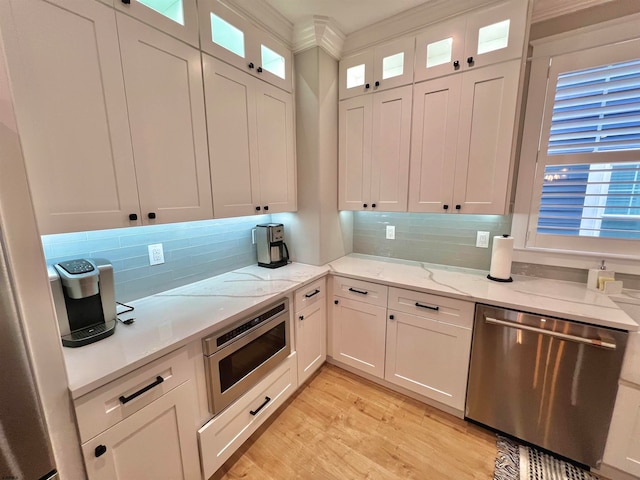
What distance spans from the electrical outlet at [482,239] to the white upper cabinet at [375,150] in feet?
2.05

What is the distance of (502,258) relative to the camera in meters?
1.86

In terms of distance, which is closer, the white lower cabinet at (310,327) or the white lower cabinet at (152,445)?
the white lower cabinet at (152,445)

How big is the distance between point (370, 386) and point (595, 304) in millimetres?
1580

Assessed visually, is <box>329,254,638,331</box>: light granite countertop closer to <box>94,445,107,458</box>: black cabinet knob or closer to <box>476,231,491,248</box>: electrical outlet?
<box>476,231,491,248</box>: electrical outlet

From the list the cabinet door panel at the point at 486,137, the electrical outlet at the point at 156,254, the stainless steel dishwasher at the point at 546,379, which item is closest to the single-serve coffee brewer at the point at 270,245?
Answer: the electrical outlet at the point at 156,254

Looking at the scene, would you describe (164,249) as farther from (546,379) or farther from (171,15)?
(546,379)

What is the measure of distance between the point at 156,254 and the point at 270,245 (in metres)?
0.83

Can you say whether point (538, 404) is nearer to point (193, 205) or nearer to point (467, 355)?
point (467, 355)

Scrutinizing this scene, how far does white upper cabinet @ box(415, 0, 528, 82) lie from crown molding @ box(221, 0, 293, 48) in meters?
0.96

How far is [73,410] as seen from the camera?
898 mm

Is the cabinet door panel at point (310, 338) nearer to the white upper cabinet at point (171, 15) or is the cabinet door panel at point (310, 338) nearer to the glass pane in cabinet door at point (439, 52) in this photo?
the white upper cabinet at point (171, 15)

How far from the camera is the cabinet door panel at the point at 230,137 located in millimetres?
1585

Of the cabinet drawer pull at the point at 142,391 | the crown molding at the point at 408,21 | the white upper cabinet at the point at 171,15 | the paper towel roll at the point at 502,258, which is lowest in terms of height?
the cabinet drawer pull at the point at 142,391

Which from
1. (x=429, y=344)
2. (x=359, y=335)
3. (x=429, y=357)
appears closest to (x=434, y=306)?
(x=429, y=344)
